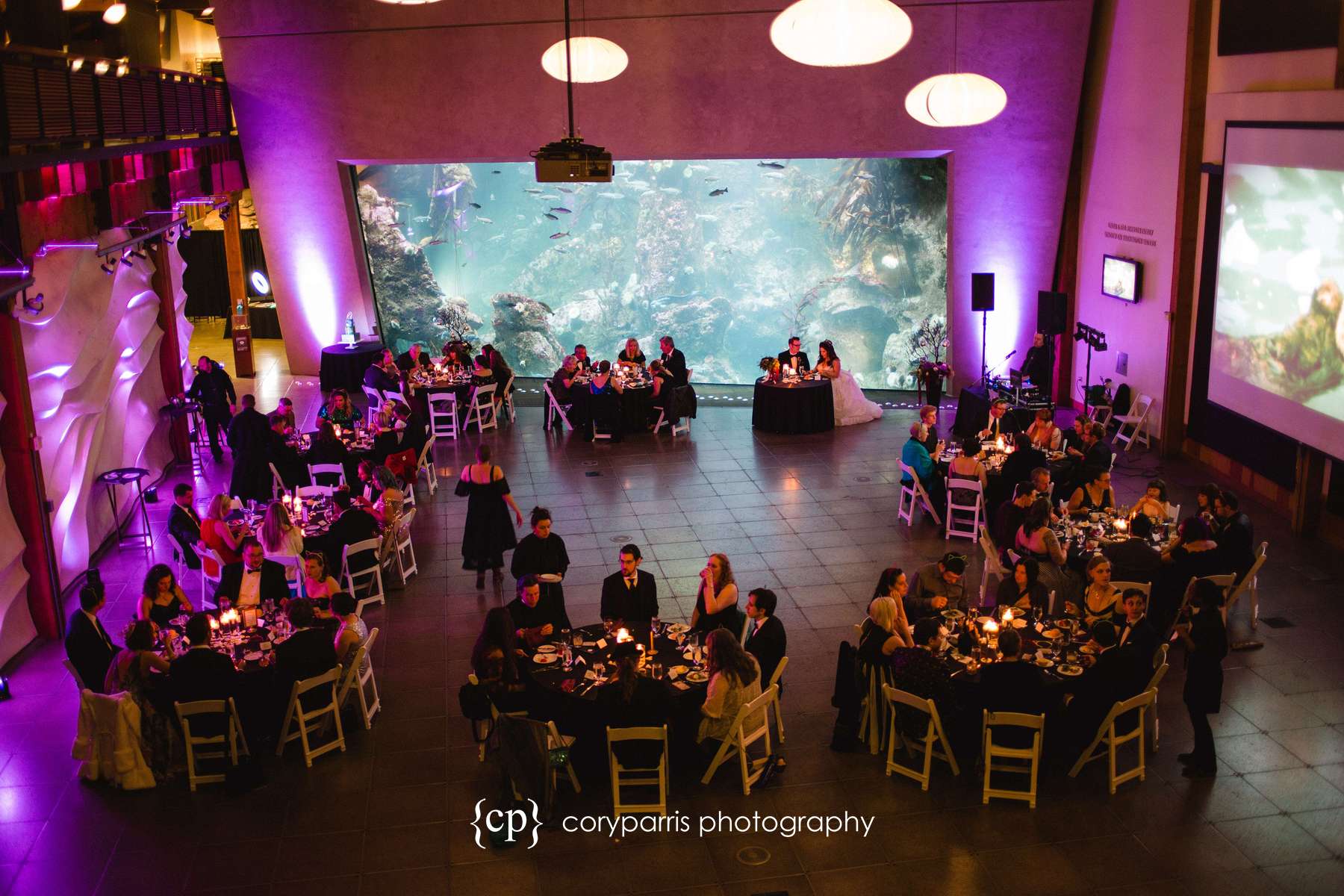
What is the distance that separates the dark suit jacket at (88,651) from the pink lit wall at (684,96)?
9.92m

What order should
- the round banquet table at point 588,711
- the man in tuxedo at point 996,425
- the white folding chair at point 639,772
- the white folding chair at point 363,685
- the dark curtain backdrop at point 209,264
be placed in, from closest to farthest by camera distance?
the white folding chair at point 639,772 < the round banquet table at point 588,711 < the white folding chair at point 363,685 < the man in tuxedo at point 996,425 < the dark curtain backdrop at point 209,264

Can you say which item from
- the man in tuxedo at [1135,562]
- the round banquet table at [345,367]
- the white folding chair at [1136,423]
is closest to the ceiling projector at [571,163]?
the man in tuxedo at [1135,562]

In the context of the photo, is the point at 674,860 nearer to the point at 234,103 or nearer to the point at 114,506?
the point at 114,506

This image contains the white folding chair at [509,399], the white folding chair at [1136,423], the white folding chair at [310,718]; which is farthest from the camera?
the white folding chair at [509,399]

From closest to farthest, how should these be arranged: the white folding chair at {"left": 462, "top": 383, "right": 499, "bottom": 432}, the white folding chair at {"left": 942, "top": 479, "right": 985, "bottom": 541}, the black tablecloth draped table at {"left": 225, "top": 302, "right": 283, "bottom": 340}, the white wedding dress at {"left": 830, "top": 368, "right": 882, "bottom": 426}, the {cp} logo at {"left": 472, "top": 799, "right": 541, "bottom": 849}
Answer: the {cp} logo at {"left": 472, "top": 799, "right": 541, "bottom": 849} → the white folding chair at {"left": 942, "top": 479, "right": 985, "bottom": 541} → the white folding chair at {"left": 462, "top": 383, "right": 499, "bottom": 432} → the white wedding dress at {"left": 830, "top": 368, "right": 882, "bottom": 426} → the black tablecloth draped table at {"left": 225, "top": 302, "right": 283, "bottom": 340}

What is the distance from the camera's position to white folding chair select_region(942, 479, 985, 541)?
1016 cm

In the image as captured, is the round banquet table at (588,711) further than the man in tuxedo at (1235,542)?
No

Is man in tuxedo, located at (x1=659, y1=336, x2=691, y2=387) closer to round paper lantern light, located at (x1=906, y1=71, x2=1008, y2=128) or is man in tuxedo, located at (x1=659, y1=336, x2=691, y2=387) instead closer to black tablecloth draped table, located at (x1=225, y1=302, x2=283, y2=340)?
round paper lantern light, located at (x1=906, y1=71, x2=1008, y2=128)

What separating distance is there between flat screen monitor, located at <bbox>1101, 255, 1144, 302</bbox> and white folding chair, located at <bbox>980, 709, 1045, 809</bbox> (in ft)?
27.9

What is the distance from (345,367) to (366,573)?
8273 mm

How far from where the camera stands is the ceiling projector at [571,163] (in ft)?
27.7

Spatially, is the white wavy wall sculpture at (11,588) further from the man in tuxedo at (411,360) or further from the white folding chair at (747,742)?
the man in tuxedo at (411,360)

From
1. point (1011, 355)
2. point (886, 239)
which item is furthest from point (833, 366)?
point (886, 239)

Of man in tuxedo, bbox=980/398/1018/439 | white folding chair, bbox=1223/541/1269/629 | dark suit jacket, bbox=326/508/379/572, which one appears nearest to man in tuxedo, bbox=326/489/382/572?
dark suit jacket, bbox=326/508/379/572
